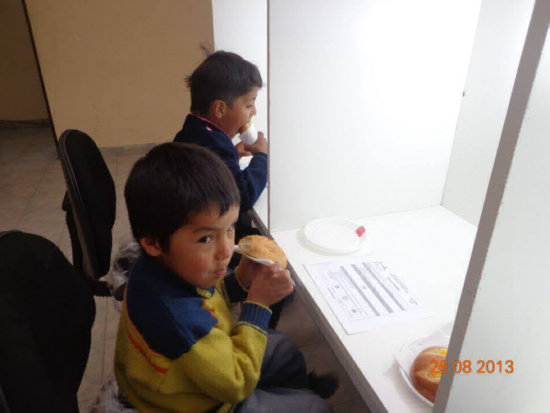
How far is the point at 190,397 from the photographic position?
29.8 inches

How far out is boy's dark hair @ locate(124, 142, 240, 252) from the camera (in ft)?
2.35

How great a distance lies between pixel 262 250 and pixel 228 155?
47cm

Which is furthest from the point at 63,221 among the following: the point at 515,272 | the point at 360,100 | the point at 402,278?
the point at 515,272

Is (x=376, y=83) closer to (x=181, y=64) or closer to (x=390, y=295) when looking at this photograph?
(x=390, y=295)

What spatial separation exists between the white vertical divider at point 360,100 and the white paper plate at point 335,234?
43 millimetres

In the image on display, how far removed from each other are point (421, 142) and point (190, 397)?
0.92m

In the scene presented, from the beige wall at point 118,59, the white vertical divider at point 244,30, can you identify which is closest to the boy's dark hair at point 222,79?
the white vertical divider at point 244,30

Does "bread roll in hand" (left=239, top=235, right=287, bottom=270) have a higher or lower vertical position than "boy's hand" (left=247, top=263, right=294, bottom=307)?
higher

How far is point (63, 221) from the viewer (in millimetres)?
2711

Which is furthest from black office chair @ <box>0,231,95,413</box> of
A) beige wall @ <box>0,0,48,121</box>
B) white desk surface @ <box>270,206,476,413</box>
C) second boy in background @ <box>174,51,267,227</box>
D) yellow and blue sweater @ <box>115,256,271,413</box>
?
beige wall @ <box>0,0,48,121</box>

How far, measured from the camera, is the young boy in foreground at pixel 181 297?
2.30ft

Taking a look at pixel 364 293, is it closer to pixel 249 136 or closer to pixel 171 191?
pixel 171 191

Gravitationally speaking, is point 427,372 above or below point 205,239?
below

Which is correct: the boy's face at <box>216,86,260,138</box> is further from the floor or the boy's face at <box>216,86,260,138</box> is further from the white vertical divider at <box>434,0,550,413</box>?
the white vertical divider at <box>434,0,550,413</box>
